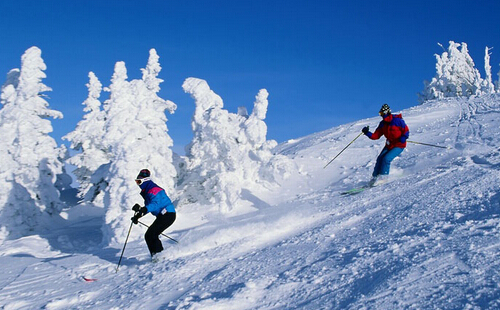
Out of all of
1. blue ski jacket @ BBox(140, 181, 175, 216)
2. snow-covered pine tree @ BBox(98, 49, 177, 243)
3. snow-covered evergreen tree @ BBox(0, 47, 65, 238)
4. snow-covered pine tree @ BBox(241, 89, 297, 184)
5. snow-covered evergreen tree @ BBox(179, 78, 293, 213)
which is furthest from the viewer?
snow-covered evergreen tree @ BBox(0, 47, 65, 238)

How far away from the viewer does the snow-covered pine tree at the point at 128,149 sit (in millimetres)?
15461

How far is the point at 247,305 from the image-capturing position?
4.65 m

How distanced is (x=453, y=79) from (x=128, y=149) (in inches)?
2217

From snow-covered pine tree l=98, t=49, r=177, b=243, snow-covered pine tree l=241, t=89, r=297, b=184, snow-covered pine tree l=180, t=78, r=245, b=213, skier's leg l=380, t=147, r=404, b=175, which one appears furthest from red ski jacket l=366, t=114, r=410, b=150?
snow-covered pine tree l=98, t=49, r=177, b=243

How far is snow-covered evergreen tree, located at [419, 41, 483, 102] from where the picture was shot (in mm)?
58312

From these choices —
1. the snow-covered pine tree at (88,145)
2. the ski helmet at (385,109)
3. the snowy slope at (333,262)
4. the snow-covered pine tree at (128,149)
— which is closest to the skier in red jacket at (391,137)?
the ski helmet at (385,109)

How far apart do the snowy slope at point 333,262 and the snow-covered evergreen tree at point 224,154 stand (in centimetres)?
649

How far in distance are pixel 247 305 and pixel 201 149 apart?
13327 mm

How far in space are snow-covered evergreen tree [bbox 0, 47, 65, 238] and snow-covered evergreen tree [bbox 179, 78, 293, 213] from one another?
748 centimetres

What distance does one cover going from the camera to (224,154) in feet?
57.3

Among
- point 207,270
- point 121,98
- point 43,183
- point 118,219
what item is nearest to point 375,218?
point 207,270

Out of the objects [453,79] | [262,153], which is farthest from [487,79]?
[262,153]

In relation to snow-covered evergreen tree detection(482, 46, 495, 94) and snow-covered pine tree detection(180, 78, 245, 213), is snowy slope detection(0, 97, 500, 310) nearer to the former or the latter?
snow-covered pine tree detection(180, 78, 245, 213)

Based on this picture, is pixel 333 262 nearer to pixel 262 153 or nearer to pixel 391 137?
pixel 391 137
